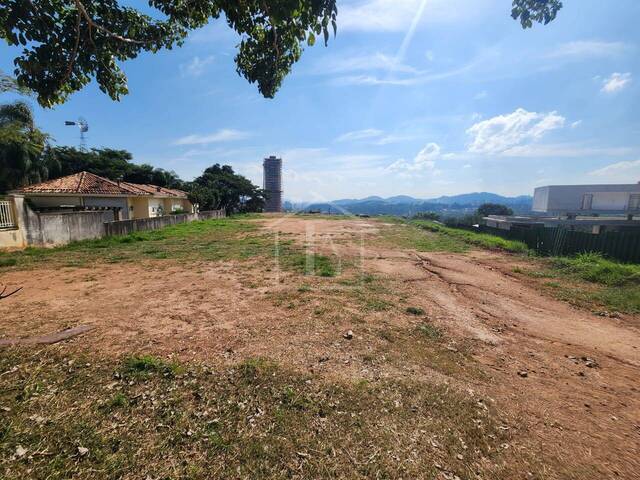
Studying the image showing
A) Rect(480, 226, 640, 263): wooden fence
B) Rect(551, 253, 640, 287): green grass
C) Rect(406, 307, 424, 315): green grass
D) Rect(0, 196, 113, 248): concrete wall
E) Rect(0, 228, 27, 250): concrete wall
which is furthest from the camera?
Rect(0, 196, 113, 248): concrete wall

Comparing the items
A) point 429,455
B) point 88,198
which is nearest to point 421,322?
point 429,455

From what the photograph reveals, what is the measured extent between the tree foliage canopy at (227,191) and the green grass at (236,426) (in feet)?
111

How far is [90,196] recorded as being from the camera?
1962 centimetres

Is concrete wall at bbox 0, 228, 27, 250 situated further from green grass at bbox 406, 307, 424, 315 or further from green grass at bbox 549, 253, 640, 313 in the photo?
green grass at bbox 549, 253, 640, 313

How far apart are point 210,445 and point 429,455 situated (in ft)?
5.49

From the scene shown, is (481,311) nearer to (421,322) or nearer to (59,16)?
(421,322)

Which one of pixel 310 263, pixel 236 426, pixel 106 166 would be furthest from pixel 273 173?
pixel 236 426

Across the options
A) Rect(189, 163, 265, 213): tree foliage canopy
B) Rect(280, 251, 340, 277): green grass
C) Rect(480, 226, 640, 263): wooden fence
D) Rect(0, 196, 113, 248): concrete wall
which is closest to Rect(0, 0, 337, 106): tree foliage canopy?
Rect(280, 251, 340, 277): green grass

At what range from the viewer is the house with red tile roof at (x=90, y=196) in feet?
59.0

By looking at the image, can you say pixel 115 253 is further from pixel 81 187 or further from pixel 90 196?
pixel 81 187

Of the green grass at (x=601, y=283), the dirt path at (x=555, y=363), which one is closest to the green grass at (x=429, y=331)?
the dirt path at (x=555, y=363)

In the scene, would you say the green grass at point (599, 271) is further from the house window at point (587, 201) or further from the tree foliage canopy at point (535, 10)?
the house window at point (587, 201)

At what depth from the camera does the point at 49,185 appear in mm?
18922

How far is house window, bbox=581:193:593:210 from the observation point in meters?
28.6
